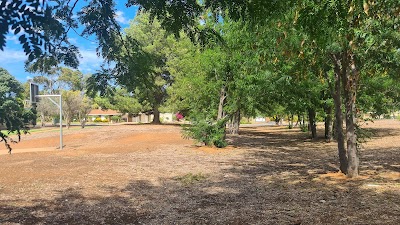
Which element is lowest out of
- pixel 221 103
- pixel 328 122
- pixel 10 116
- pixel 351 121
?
pixel 328 122

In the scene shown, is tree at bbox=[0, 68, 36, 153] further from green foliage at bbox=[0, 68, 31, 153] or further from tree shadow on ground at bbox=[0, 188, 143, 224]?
tree shadow on ground at bbox=[0, 188, 143, 224]

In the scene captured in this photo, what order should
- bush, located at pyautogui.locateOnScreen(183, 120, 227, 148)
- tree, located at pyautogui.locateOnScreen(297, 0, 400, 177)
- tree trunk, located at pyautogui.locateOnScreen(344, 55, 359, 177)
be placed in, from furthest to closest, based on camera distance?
bush, located at pyautogui.locateOnScreen(183, 120, 227, 148) → tree trunk, located at pyautogui.locateOnScreen(344, 55, 359, 177) → tree, located at pyautogui.locateOnScreen(297, 0, 400, 177)

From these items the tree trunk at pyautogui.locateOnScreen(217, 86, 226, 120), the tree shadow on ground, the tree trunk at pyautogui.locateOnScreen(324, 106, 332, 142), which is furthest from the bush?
the tree shadow on ground

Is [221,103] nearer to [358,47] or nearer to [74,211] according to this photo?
[358,47]

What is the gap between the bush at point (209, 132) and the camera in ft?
65.2

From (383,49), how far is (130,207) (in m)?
7.22

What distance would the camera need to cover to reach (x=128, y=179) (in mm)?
10508

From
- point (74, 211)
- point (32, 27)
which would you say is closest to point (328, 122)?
point (74, 211)

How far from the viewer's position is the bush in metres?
19.9

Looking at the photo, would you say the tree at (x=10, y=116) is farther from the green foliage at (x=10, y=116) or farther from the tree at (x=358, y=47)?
the tree at (x=358, y=47)

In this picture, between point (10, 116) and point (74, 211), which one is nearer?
point (10, 116)

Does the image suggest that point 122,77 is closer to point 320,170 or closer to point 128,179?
point 128,179

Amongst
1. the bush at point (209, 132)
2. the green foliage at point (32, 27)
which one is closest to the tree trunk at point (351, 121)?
the green foliage at point (32, 27)

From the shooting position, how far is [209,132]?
2023 cm
